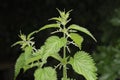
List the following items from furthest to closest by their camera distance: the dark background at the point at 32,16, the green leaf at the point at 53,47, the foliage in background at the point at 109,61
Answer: the dark background at the point at 32,16 → the foliage in background at the point at 109,61 → the green leaf at the point at 53,47

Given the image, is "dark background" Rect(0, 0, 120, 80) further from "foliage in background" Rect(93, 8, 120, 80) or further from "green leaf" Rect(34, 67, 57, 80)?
"green leaf" Rect(34, 67, 57, 80)

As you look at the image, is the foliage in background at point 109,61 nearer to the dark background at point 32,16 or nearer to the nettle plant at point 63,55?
the nettle plant at point 63,55

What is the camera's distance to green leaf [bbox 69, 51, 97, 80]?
2.84 ft

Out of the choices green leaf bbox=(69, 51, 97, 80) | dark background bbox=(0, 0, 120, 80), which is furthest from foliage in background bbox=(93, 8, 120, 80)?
dark background bbox=(0, 0, 120, 80)

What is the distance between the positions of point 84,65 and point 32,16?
3.00 meters

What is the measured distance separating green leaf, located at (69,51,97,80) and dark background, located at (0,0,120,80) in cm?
256

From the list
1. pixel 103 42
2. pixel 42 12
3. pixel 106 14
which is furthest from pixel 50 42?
pixel 42 12

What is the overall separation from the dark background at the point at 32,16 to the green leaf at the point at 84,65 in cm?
256

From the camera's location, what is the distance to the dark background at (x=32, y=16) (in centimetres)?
362

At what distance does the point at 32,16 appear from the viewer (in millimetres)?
3859

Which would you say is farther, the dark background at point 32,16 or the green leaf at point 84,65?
the dark background at point 32,16

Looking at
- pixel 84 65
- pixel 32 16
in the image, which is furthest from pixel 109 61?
pixel 32 16

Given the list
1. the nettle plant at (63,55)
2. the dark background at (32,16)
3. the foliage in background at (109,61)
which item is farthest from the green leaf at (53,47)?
the dark background at (32,16)

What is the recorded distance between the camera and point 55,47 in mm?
867
